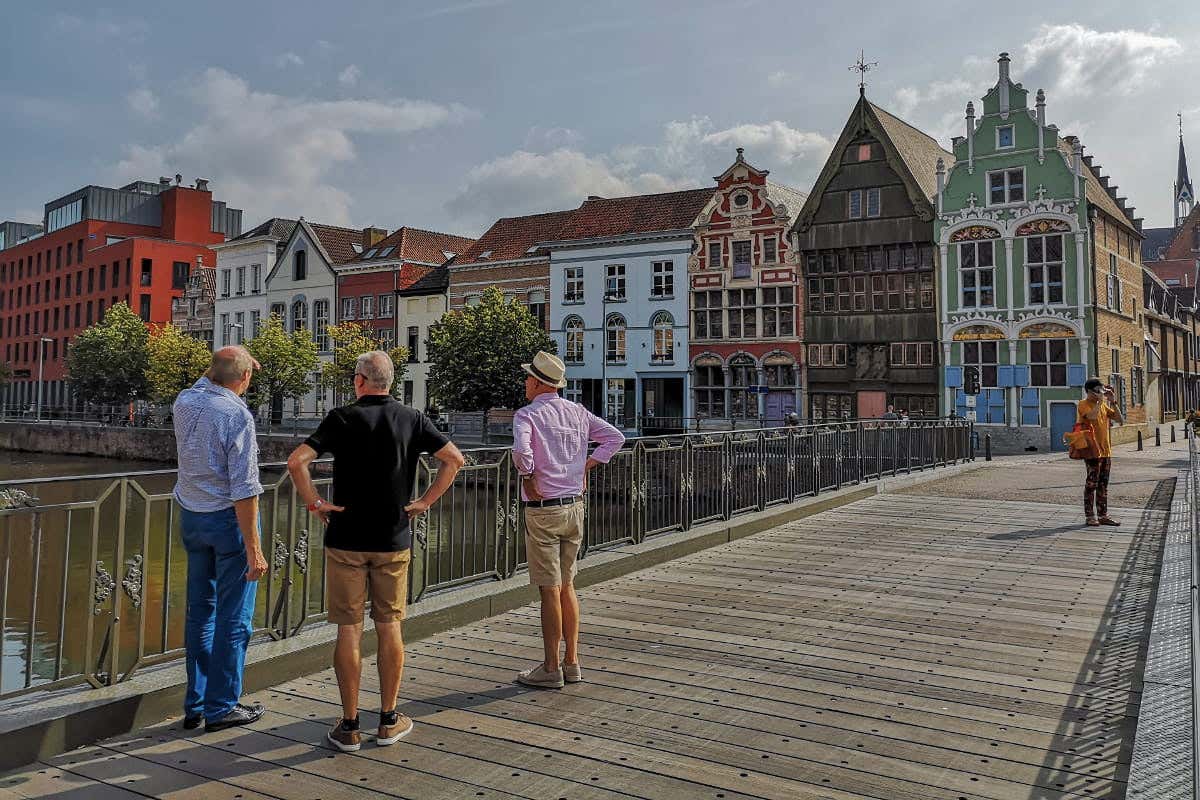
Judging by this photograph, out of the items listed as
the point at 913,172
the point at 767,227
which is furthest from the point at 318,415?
the point at 913,172

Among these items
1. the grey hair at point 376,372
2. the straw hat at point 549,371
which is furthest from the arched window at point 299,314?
the grey hair at point 376,372

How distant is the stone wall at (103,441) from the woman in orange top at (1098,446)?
36.5 meters

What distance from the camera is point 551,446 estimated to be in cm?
520

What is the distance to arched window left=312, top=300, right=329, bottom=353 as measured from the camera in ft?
186

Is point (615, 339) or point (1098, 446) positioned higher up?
point (615, 339)

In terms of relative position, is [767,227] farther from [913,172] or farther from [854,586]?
[854,586]

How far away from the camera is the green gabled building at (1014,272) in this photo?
1396 inches

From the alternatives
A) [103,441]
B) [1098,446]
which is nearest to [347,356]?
[103,441]

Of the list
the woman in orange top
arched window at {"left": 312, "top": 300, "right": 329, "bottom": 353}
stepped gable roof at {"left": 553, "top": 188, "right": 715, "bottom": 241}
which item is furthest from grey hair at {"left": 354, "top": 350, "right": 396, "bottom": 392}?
arched window at {"left": 312, "top": 300, "right": 329, "bottom": 353}

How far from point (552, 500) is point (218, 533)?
177 centimetres

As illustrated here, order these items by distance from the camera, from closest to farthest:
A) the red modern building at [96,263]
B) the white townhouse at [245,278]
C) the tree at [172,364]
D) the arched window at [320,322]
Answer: the tree at [172,364] < the arched window at [320,322] < the white townhouse at [245,278] < the red modern building at [96,263]

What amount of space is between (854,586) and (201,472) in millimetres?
5763

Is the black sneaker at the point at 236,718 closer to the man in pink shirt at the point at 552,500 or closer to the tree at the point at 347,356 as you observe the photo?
the man in pink shirt at the point at 552,500

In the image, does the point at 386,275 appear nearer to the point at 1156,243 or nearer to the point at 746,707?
the point at 746,707
